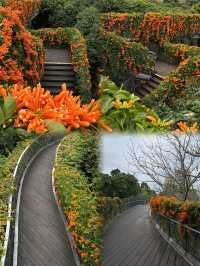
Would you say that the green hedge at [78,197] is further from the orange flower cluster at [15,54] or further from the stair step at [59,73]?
the stair step at [59,73]

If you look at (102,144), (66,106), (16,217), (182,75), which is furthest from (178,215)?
(182,75)

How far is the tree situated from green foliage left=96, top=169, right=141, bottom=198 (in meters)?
0.20

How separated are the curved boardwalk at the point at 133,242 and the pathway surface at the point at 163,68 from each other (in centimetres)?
1255

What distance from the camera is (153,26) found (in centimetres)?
2102

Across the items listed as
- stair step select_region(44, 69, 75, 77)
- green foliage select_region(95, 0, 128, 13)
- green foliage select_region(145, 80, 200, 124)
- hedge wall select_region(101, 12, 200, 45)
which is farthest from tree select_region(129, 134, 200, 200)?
green foliage select_region(95, 0, 128, 13)

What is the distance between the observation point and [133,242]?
4.27m

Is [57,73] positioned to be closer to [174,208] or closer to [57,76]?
[57,76]

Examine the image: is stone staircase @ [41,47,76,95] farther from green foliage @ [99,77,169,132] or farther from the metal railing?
the metal railing

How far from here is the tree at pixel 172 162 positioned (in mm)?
4500

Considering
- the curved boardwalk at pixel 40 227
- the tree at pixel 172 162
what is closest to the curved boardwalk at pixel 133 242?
the tree at pixel 172 162

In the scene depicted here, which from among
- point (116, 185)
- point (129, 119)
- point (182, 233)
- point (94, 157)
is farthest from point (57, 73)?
point (116, 185)

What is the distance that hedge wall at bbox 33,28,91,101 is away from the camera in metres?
14.8

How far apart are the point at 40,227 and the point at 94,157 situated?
6.00ft

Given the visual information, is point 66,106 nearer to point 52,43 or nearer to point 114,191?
point 114,191
